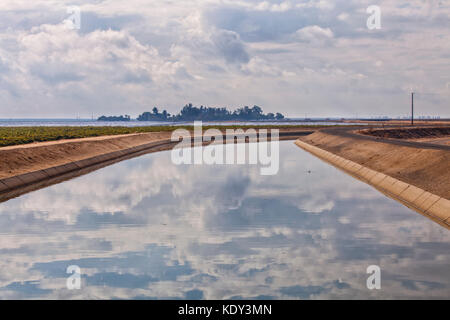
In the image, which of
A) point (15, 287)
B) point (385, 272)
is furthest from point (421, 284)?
point (15, 287)

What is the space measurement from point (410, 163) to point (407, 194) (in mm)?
10265

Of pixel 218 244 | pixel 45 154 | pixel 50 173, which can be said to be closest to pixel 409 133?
pixel 45 154

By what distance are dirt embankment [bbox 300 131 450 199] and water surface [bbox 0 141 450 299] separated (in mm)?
2855

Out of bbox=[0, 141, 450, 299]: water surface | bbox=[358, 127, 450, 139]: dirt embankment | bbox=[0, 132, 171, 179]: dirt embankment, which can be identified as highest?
bbox=[358, 127, 450, 139]: dirt embankment

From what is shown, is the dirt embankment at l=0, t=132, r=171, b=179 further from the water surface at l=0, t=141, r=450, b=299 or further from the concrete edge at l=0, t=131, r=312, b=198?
the water surface at l=0, t=141, r=450, b=299

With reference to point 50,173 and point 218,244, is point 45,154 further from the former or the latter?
point 218,244

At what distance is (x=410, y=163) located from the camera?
41.7 meters

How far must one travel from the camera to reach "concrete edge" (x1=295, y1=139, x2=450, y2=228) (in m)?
25.7

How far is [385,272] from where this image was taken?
15516 millimetres

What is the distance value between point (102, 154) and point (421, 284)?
2125 inches

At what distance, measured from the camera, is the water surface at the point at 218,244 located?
1422 centimetres

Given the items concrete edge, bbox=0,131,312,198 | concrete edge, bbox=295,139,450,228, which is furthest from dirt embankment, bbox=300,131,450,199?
concrete edge, bbox=0,131,312,198
